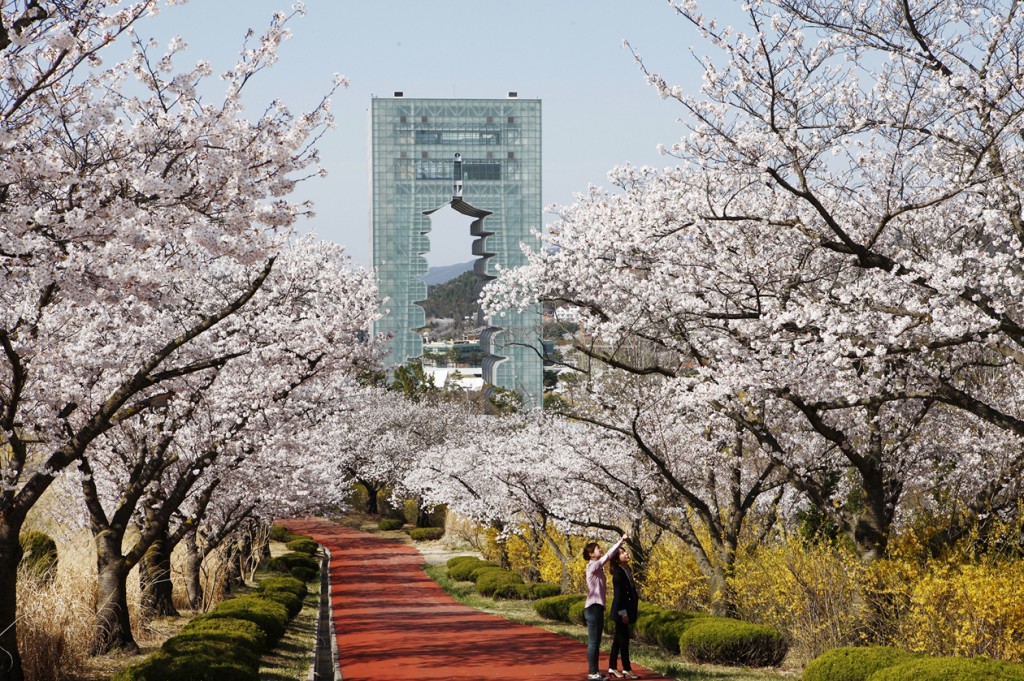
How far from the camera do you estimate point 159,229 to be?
8.30 m

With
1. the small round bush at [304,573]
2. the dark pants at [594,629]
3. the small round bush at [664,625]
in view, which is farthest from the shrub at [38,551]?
the small round bush at [304,573]

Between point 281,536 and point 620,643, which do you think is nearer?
point 620,643

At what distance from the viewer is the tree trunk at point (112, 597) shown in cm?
1462

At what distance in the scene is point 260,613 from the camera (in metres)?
16.5

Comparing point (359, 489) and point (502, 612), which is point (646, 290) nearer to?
point (502, 612)

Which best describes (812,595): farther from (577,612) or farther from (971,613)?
(577,612)

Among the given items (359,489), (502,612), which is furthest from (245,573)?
(359,489)

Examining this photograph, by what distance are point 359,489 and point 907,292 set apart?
5996cm

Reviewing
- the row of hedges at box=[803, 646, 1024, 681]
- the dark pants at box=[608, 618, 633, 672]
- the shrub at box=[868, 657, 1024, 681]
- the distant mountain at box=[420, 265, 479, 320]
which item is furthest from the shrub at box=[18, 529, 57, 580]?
the distant mountain at box=[420, 265, 479, 320]

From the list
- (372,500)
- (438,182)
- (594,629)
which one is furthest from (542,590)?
(438,182)

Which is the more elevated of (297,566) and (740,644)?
(740,644)

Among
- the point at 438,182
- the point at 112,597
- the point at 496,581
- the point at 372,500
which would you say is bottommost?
the point at 496,581

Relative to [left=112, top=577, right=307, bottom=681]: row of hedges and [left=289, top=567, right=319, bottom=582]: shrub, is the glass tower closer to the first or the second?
[left=289, top=567, right=319, bottom=582]: shrub

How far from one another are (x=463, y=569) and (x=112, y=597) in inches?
776
